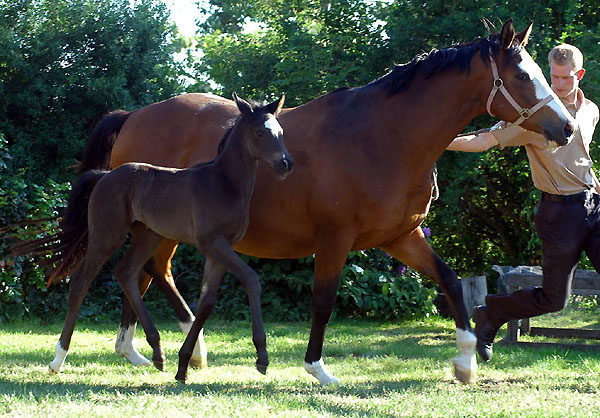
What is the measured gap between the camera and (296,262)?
9.67 metres

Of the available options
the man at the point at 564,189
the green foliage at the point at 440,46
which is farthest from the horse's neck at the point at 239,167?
the green foliage at the point at 440,46

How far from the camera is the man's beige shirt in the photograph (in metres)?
5.15

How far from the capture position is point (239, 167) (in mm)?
5000

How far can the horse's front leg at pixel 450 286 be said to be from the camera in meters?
5.45

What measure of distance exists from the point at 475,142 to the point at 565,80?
72 centimetres

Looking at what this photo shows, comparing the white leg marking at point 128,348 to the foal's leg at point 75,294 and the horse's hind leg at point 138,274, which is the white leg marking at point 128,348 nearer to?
the horse's hind leg at point 138,274

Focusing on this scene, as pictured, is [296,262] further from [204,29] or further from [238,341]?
[204,29]

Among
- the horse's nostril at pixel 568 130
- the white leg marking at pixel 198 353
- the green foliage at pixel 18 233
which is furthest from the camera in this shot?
the green foliage at pixel 18 233

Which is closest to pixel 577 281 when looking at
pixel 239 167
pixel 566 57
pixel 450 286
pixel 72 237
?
pixel 450 286

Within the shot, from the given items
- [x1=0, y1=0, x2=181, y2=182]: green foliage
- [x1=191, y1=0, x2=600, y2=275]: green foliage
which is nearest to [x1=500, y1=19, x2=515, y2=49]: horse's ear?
[x1=191, y1=0, x2=600, y2=275]: green foliage

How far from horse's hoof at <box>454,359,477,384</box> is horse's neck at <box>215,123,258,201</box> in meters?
1.91

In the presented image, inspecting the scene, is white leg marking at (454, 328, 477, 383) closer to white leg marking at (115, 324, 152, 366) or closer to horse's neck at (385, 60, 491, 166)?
horse's neck at (385, 60, 491, 166)

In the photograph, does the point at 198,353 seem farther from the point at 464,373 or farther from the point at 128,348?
the point at 464,373

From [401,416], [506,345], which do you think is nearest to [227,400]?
[401,416]
